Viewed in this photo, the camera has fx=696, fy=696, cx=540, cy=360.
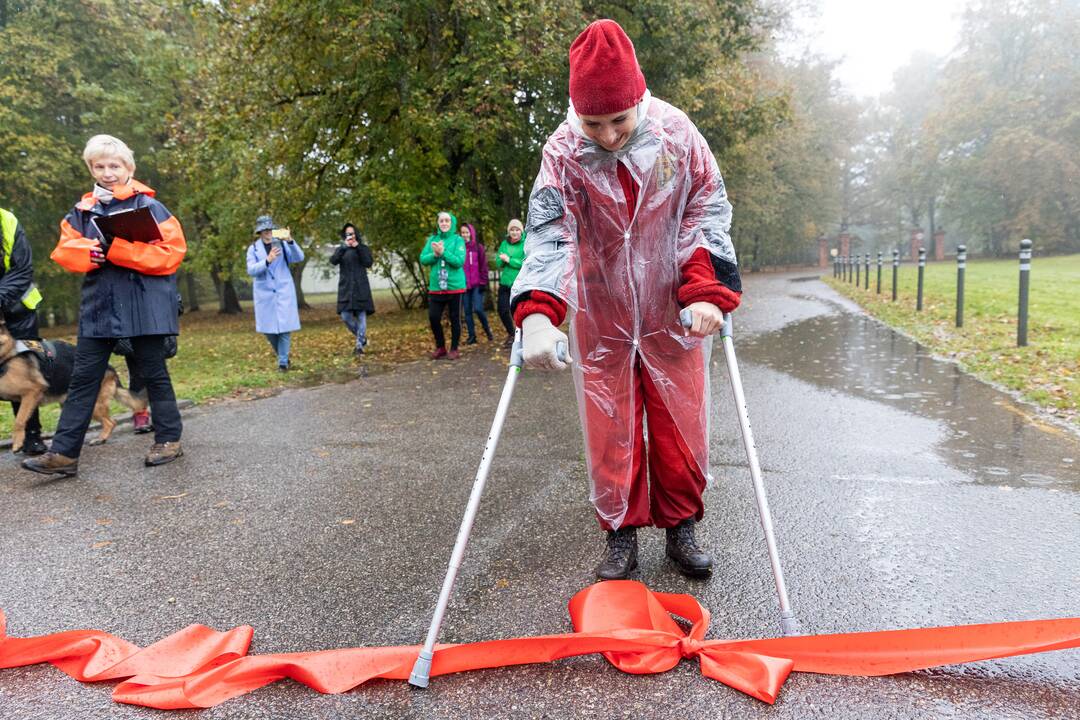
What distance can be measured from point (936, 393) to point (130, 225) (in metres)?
6.38

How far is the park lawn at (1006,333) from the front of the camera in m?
6.09

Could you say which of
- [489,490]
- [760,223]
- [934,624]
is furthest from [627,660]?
[760,223]

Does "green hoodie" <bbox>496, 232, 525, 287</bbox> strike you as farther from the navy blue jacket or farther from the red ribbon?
the red ribbon

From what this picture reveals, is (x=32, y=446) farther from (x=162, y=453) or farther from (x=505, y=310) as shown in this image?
(x=505, y=310)

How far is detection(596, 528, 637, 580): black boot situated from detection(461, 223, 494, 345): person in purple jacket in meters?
7.65

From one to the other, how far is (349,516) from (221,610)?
1.05 m

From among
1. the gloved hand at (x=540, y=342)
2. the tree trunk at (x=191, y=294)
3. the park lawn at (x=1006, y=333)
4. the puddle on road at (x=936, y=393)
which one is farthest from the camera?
the tree trunk at (x=191, y=294)

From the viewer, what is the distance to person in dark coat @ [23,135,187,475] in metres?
4.29

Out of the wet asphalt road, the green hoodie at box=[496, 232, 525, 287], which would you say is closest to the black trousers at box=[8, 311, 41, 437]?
the wet asphalt road

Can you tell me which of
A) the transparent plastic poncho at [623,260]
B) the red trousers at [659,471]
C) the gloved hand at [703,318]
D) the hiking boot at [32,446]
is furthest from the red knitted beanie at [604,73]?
the hiking boot at [32,446]

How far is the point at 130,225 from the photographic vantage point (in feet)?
14.1

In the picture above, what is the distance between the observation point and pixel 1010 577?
2.72 metres

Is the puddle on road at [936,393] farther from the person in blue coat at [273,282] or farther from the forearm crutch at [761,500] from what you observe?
the person in blue coat at [273,282]

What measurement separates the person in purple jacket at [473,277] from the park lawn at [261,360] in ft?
1.41
